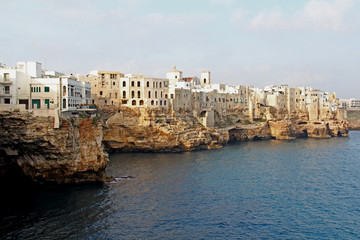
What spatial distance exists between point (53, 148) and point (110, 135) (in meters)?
27.4

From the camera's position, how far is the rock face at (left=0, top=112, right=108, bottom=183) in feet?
115

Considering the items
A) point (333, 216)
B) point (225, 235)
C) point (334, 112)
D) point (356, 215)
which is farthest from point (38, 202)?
point (334, 112)

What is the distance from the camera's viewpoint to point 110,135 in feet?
209

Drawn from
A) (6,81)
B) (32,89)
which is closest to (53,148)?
(32,89)

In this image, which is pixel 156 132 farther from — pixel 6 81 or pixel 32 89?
pixel 6 81

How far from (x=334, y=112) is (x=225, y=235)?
91386 mm

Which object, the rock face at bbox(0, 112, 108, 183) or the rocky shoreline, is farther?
the rocky shoreline

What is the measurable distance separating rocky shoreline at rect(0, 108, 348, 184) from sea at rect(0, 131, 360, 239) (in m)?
2.42

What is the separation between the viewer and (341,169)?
168ft

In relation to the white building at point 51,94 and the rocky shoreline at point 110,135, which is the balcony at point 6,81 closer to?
the white building at point 51,94

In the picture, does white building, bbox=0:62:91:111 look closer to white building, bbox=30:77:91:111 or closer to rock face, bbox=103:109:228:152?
white building, bbox=30:77:91:111

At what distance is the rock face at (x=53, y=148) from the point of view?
35062 millimetres

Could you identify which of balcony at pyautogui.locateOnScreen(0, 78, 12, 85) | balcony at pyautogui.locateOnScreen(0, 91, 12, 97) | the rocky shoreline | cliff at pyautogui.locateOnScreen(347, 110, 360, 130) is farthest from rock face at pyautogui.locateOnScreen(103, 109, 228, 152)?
cliff at pyautogui.locateOnScreen(347, 110, 360, 130)

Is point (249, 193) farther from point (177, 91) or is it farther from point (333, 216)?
point (177, 91)
